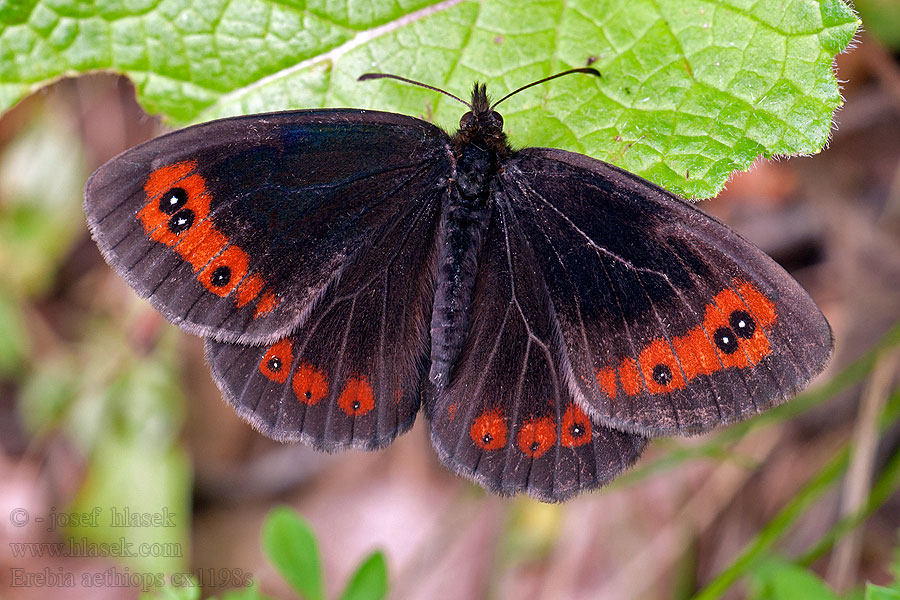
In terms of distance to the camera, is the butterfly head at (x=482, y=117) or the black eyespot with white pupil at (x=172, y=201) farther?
the butterfly head at (x=482, y=117)

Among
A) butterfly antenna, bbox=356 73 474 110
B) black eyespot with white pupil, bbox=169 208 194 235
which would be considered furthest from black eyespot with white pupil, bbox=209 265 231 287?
butterfly antenna, bbox=356 73 474 110

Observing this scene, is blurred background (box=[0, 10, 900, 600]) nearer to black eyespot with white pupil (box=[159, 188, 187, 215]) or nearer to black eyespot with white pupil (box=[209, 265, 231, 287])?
black eyespot with white pupil (box=[209, 265, 231, 287])

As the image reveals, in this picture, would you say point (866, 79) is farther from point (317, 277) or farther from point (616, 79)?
point (317, 277)

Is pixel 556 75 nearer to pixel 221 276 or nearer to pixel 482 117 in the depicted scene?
pixel 482 117

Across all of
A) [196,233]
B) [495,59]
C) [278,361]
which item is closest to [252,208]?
[196,233]

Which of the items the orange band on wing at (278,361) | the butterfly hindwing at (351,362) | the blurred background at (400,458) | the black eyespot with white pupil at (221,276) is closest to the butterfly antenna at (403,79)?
the butterfly hindwing at (351,362)

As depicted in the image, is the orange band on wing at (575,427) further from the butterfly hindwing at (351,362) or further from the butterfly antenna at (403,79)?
the butterfly antenna at (403,79)
